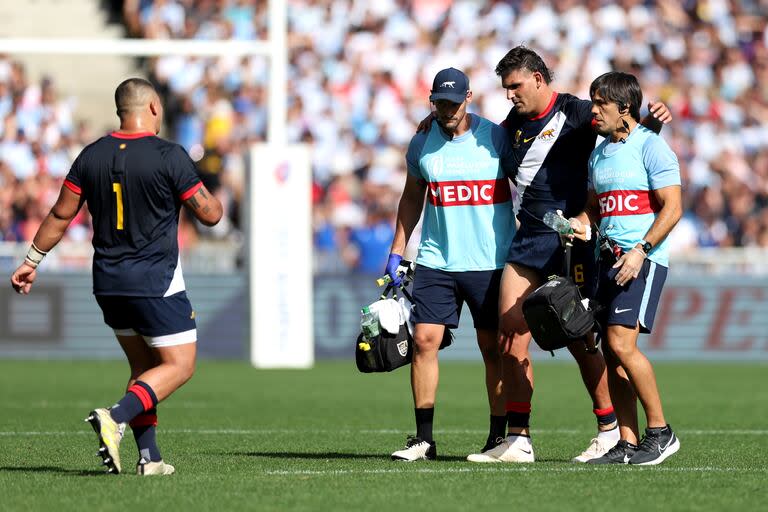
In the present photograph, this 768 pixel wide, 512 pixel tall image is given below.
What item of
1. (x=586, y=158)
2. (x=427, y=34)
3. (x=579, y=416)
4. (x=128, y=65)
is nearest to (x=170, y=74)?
(x=128, y=65)

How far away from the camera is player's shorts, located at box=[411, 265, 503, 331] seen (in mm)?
8914

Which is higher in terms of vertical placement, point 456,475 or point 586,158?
point 586,158

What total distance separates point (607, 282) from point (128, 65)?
56.3 ft

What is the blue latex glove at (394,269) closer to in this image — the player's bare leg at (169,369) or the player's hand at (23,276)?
the player's bare leg at (169,369)

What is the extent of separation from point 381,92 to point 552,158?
49.0ft

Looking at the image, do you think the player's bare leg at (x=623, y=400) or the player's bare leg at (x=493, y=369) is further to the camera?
the player's bare leg at (x=493, y=369)

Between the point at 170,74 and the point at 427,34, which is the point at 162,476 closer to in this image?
the point at 170,74

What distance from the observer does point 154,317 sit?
764cm

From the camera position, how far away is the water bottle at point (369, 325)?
8.95 m

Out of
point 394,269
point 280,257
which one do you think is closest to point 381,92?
point 280,257

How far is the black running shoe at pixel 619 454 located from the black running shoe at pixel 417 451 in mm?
939

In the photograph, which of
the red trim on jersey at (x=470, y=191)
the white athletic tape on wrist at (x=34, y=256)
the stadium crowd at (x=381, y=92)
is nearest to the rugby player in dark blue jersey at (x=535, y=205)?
the red trim on jersey at (x=470, y=191)

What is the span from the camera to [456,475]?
7832 mm

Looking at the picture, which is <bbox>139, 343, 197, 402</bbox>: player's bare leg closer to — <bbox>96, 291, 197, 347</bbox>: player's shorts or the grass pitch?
<bbox>96, 291, 197, 347</bbox>: player's shorts
